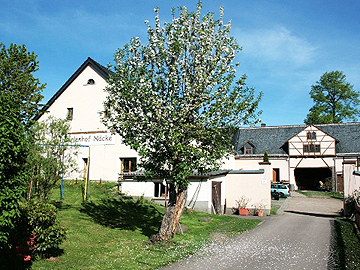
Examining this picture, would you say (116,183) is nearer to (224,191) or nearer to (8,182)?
(224,191)

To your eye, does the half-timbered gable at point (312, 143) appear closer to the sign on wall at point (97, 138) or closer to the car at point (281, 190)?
the car at point (281, 190)

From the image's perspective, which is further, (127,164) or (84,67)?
(84,67)

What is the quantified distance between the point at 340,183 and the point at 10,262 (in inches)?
1482

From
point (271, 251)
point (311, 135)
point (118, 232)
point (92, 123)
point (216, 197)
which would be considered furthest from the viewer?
point (311, 135)

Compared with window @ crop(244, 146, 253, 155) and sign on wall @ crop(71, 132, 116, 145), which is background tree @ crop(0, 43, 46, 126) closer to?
sign on wall @ crop(71, 132, 116, 145)

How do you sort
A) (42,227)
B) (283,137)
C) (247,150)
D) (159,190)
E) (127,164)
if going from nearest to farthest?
(42,227)
(159,190)
(127,164)
(247,150)
(283,137)

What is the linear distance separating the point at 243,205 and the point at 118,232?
10852 mm

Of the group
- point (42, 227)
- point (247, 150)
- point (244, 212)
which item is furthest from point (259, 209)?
point (247, 150)

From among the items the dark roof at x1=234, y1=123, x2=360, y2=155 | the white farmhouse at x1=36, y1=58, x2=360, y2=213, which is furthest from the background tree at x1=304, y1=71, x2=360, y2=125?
the white farmhouse at x1=36, y1=58, x2=360, y2=213

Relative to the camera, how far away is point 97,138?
2328 centimetres

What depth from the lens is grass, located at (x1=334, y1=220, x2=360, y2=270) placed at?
835 cm

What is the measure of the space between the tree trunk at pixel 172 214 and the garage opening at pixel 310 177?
3425 cm

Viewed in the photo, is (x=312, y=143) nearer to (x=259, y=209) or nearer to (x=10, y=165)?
(x=259, y=209)

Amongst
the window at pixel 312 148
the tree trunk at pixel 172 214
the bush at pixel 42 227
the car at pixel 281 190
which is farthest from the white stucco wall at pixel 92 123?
the window at pixel 312 148
